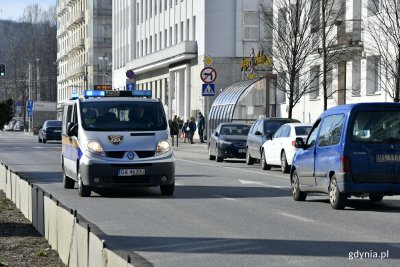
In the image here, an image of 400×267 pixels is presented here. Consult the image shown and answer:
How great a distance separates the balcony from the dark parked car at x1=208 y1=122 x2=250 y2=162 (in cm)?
3528

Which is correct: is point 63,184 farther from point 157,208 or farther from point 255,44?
point 255,44

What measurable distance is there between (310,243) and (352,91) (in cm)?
3563

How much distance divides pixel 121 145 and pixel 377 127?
5.69 meters

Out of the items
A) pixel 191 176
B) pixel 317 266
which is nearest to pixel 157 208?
pixel 317 266

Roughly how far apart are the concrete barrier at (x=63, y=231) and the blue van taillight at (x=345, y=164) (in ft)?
16.3

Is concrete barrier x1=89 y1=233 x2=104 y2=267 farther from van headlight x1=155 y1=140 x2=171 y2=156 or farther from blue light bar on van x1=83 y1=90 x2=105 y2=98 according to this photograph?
blue light bar on van x1=83 y1=90 x2=105 y2=98

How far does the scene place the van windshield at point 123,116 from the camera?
2245 centimetres

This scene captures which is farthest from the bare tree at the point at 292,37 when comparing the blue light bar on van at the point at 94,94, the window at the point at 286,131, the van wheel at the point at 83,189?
the van wheel at the point at 83,189

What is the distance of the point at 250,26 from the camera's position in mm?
77938

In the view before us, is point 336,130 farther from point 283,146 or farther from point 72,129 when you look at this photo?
point 283,146

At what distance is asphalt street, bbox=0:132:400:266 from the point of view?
12.3 meters

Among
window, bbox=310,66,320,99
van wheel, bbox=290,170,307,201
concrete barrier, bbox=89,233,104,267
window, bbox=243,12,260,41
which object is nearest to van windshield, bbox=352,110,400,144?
van wheel, bbox=290,170,307,201

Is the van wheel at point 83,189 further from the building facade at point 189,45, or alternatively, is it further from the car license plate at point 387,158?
the building facade at point 189,45

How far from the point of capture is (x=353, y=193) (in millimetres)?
18328
